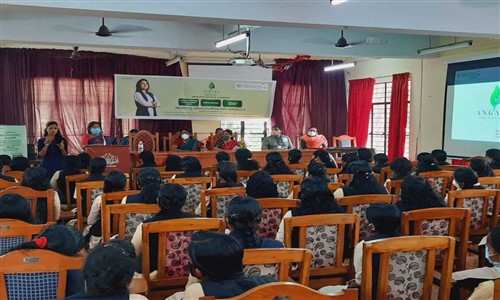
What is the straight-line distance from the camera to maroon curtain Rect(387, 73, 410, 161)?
9.99 m

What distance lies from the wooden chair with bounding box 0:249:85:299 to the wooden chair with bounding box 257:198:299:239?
1.41 m

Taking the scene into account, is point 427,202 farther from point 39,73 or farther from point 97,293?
point 39,73

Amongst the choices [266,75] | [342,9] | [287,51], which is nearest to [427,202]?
[342,9]

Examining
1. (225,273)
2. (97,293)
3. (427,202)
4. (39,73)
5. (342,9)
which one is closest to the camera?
(97,293)

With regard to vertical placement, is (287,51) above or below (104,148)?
above

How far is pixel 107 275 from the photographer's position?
55.3 inches

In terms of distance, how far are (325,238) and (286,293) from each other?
1230 mm

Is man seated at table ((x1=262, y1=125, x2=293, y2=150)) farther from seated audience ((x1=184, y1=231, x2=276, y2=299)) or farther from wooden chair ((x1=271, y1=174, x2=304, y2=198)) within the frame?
seated audience ((x1=184, y1=231, x2=276, y2=299))

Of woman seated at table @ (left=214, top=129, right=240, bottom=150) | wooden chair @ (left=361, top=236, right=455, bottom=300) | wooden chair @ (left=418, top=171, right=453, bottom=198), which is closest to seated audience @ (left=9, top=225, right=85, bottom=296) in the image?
wooden chair @ (left=361, top=236, right=455, bottom=300)

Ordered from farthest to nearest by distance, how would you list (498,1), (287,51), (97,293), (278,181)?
(287,51) < (498,1) < (278,181) < (97,293)

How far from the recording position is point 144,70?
10797 mm

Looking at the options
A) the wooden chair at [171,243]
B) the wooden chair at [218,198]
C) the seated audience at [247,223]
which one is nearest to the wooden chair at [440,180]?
the wooden chair at [218,198]

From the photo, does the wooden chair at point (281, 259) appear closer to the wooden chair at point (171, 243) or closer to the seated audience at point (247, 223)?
the seated audience at point (247, 223)

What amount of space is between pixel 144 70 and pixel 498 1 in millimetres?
7506
